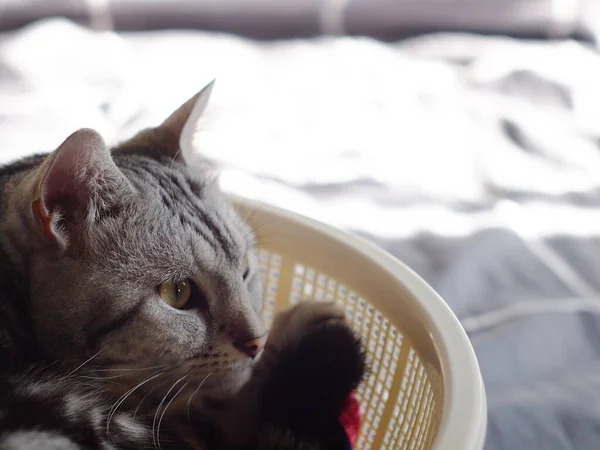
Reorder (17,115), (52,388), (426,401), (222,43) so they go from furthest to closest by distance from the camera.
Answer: (222,43) < (17,115) < (426,401) < (52,388)

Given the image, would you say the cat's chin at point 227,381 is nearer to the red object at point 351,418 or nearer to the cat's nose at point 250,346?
the cat's nose at point 250,346

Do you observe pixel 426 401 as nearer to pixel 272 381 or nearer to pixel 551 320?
pixel 272 381

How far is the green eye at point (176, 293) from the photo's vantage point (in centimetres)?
66

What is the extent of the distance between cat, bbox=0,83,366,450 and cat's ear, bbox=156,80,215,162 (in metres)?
0.09

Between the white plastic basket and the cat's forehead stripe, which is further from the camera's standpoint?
the cat's forehead stripe

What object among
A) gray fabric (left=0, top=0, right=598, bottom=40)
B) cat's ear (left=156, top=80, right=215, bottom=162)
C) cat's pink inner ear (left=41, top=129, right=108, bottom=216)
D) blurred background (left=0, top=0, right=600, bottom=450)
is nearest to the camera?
cat's pink inner ear (left=41, top=129, right=108, bottom=216)

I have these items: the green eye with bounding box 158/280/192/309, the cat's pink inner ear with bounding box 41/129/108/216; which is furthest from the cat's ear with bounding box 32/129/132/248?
the green eye with bounding box 158/280/192/309

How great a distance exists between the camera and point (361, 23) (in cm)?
214

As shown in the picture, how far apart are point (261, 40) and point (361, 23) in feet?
1.21

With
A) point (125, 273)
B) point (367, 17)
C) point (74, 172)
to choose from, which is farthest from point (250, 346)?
point (367, 17)

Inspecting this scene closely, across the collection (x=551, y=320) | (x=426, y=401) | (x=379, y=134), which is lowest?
(x=551, y=320)

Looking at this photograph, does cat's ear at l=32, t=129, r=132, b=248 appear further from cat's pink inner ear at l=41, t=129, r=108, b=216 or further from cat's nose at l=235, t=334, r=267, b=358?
cat's nose at l=235, t=334, r=267, b=358

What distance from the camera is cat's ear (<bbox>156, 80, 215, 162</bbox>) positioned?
32.4 inches

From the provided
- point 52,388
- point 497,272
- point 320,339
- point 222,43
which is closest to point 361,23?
point 222,43
